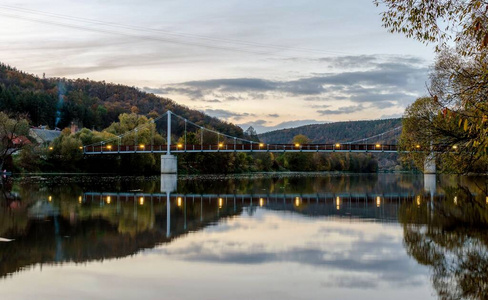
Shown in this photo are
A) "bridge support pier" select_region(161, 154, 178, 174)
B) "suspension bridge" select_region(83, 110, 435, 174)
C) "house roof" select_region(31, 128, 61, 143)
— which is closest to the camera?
"suspension bridge" select_region(83, 110, 435, 174)

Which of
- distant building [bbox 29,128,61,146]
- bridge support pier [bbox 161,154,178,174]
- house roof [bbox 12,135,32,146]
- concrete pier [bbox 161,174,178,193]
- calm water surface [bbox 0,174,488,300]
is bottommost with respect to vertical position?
calm water surface [bbox 0,174,488,300]

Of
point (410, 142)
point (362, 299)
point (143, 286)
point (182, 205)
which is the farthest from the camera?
point (182, 205)

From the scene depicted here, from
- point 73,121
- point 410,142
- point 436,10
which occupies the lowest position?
point 410,142

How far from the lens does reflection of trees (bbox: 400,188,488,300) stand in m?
11.1

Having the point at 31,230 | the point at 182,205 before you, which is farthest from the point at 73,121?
the point at 31,230

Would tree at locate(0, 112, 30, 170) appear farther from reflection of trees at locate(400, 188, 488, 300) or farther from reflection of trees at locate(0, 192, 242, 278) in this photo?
reflection of trees at locate(400, 188, 488, 300)

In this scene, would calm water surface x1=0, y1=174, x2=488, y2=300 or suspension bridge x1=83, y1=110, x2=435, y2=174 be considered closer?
calm water surface x1=0, y1=174, x2=488, y2=300

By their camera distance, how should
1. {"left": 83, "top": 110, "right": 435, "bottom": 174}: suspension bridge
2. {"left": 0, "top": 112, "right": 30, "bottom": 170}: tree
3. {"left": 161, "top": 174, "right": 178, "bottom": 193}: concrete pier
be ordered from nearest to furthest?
1. {"left": 161, "top": 174, "right": 178, "bottom": 193}: concrete pier
2. {"left": 0, "top": 112, "right": 30, "bottom": 170}: tree
3. {"left": 83, "top": 110, "right": 435, "bottom": 174}: suspension bridge

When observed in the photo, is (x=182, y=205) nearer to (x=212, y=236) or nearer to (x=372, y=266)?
(x=212, y=236)

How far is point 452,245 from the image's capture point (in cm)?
1568

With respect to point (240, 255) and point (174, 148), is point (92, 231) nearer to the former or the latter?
point (240, 255)

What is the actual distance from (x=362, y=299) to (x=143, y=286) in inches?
161

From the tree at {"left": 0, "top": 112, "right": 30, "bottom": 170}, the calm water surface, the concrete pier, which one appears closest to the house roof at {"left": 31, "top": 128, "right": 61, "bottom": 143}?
the tree at {"left": 0, "top": 112, "right": 30, "bottom": 170}

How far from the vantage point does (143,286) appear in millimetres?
10781
